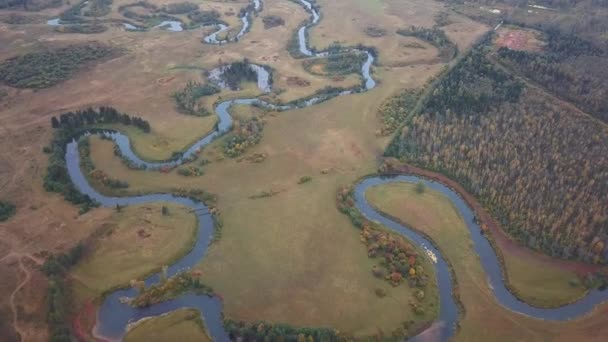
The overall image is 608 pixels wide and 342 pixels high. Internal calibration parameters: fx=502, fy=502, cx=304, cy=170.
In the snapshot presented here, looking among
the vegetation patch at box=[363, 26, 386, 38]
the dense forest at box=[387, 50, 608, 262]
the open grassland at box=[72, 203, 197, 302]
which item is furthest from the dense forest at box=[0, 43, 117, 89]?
the dense forest at box=[387, 50, 608, 262]

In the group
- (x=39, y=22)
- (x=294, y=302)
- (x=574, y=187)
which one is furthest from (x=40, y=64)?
(x=574, y=187)

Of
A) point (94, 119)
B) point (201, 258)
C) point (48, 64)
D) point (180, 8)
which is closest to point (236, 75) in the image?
point (94, 119)

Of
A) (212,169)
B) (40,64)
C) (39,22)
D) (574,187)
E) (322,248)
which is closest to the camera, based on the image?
(322,248)

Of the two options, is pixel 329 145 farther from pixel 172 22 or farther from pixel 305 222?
pixel 172 22

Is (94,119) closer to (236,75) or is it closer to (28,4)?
(236,75)

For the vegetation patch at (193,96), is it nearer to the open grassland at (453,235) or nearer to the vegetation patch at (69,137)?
the vegetation patch at (69,137)

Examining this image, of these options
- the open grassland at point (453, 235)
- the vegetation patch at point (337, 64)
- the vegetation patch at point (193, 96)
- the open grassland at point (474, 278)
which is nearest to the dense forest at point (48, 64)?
the vegetation patch at point (193, 96)

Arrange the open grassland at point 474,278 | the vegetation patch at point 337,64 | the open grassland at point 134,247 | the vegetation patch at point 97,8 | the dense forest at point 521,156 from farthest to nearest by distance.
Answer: the vegetation patch at point 97,8 < the vegetation patch at point 337,64 < the dense forest at point 521,156 < the open grassland at point 134,247 < the open grassland at point 474,278

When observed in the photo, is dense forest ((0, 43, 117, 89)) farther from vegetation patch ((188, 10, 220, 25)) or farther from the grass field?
the grass field
